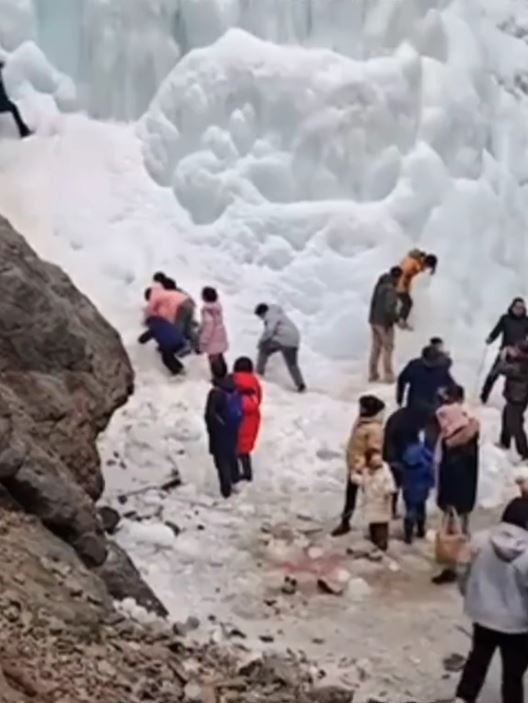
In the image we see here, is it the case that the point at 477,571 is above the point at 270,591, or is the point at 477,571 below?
above

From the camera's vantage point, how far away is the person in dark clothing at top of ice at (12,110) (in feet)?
61.3

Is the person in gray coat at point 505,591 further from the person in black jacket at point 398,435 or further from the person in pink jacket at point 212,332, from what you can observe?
the person in pink jacket at point 212,332

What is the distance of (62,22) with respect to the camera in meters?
19.9

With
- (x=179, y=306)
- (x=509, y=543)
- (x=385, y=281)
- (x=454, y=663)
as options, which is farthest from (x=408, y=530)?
(x=179, y=306)

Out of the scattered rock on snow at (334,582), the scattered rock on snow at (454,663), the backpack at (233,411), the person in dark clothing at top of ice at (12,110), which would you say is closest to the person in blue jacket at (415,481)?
the scattered rock on snow at (334,582)

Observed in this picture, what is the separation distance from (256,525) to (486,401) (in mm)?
4416

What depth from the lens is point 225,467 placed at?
12672 mm

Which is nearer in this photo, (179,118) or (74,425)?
(74,425)

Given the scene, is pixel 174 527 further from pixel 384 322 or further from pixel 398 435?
pixel 384 322

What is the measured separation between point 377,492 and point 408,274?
6.64 meters

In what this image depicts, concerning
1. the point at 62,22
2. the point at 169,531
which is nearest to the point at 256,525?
the point at 169,531

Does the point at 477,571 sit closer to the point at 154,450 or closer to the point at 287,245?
the point at 154,450

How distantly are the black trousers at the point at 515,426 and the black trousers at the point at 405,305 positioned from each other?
11.9 ft

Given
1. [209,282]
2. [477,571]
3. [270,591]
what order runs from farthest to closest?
[209,282] → [270,591] → [477,571]
